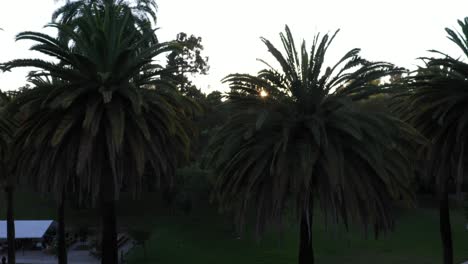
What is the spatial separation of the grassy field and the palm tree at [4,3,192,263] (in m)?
14.8

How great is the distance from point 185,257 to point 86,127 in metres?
25.1

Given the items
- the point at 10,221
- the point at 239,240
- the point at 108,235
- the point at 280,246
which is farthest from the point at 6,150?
the point at 239,240

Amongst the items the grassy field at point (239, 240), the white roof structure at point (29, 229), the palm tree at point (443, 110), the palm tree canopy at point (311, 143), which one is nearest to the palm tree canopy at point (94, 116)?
the palm tree canopy at point (311, 143)

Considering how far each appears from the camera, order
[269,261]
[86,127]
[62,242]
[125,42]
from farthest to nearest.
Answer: [269,261]
[62,242]
[125,42]
[86,127]

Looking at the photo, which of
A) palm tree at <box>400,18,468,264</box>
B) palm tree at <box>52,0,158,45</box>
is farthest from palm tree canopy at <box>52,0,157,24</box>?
palm tree at <box>400,18,468,264</box>

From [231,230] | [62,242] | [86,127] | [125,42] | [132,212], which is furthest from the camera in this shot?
[132,212]

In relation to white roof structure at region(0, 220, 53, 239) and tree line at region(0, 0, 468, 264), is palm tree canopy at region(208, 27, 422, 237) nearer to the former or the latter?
tree line at region(0, 0, 468, 264)

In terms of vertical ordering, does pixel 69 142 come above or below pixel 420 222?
above

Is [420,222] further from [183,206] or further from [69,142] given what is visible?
[69,142]

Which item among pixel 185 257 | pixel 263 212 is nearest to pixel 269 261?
pixel 185 257

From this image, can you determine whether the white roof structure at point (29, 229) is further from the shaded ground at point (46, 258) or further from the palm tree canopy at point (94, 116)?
the palm tree canopy at point (94, 116)

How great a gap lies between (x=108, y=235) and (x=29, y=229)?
29.9 metres

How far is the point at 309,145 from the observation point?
17203mm

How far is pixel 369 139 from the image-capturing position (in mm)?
17641
